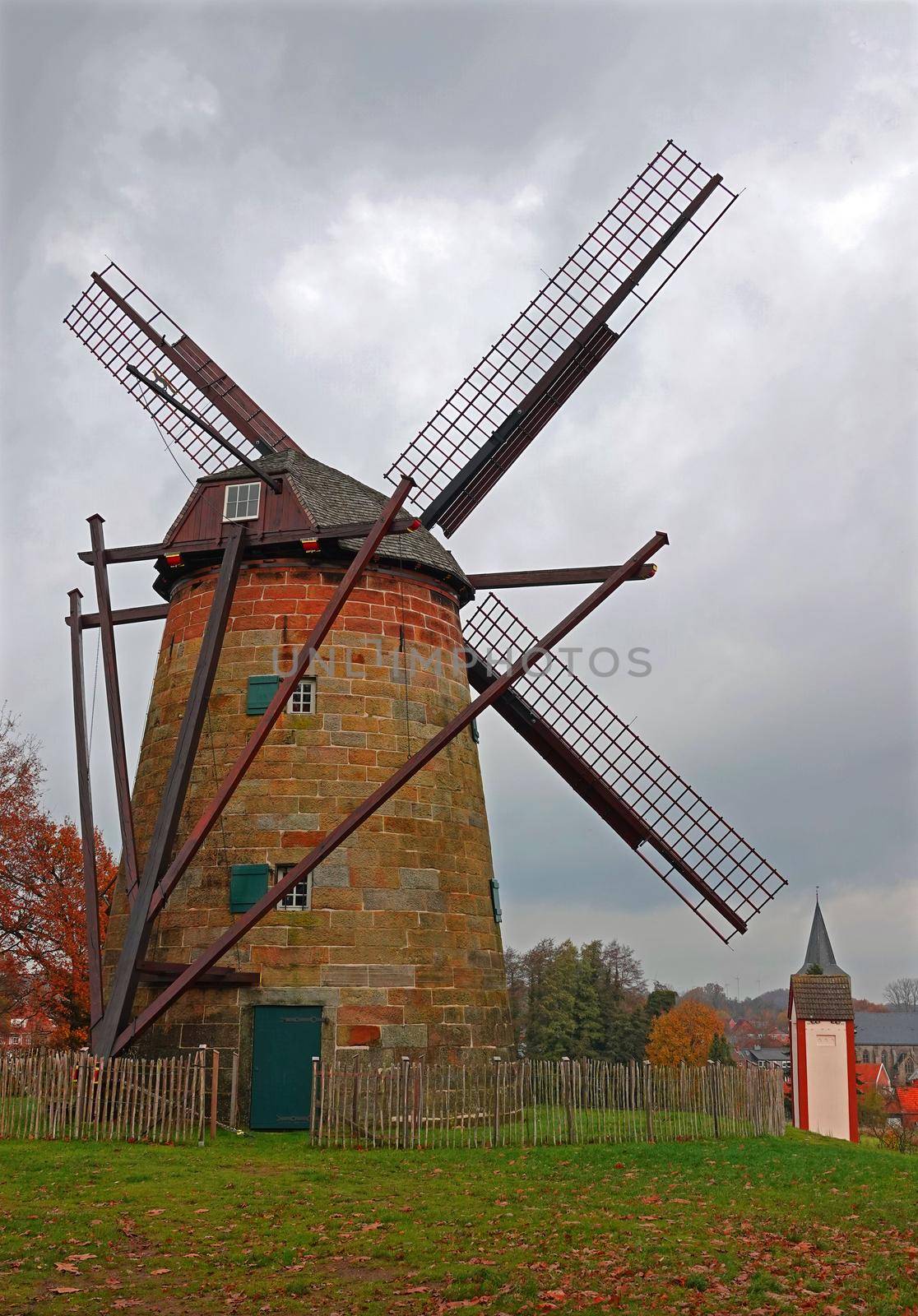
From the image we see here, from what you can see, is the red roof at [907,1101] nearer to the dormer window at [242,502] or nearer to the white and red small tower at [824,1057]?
the white and red small tower at [824,1057]

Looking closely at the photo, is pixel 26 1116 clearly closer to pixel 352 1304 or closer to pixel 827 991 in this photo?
pixel 352 1304

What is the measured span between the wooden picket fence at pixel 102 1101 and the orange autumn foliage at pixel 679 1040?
3749 cm

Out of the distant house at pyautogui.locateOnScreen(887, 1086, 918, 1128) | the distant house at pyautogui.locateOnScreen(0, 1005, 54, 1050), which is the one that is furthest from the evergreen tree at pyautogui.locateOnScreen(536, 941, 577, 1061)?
the distant house at pyautogui.locateOnScreen(887, 1086, 918, 1128)

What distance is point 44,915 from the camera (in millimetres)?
32156

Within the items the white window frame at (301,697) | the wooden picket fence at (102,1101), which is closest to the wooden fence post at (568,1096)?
the wooden picket fence at (102,1101)

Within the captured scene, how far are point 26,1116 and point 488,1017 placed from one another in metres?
6.57

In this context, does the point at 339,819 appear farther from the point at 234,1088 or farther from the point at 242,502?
the point at 242,502

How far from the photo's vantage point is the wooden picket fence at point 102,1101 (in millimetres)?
14859

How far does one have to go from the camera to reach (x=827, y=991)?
3325 cm

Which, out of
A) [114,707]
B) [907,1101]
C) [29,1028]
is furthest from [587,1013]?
[907,1101]

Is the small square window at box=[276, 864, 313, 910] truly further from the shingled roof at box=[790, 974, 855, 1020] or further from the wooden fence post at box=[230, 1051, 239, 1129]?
the shingled roof at box=[790, 974, 855, 1020]

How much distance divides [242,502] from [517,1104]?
975 cm

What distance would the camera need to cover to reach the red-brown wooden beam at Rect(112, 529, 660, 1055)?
1522cm

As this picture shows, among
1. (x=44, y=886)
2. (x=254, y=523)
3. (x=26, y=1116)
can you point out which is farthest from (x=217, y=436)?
(x=44, y=886)
